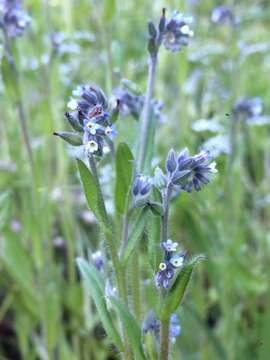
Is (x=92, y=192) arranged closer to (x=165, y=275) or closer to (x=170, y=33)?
(x=165, y=275)

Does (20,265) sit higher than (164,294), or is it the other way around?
(20,265)

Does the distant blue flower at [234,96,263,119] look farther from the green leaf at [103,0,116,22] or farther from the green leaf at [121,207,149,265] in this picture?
the green leaf at [121,207,149,265]

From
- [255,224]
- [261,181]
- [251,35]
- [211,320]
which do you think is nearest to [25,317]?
[211,320]

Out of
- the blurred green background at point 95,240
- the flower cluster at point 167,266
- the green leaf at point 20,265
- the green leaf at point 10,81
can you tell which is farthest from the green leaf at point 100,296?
the green leaf at point 20,265

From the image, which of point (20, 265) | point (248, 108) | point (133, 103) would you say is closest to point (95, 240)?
point (20, 265)

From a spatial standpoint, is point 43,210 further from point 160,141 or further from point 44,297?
point 160,141

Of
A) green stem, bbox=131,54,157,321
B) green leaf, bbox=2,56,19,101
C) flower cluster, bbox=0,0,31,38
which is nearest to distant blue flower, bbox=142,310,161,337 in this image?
green stem, bbox=131,54,157,321
